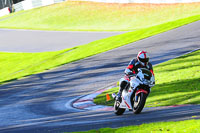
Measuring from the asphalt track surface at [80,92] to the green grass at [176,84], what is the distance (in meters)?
1.49

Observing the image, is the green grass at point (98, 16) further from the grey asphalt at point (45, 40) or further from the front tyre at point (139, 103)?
the front tyre at point (139, 103)

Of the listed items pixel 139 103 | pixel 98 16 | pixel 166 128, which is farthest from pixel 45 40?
pixel 166 128

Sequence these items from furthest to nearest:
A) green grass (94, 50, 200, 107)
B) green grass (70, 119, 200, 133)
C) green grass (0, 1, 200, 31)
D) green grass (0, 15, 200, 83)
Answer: green grass (0, 1, 200, 31) < green grass (0, 15, 200, 83) < green grass (94, 50, 200, 107) < green grass (70, 119, 200, 133)

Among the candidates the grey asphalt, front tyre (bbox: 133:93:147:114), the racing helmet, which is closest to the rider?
the racing helmet

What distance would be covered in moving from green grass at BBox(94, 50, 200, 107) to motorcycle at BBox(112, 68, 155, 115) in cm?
235

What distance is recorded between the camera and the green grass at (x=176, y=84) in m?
14.1

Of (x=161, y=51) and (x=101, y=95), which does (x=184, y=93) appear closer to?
(x=101, y=95)

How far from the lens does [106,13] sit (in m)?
54.7

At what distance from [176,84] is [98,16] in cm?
3860

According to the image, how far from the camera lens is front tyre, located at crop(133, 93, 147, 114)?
36.1ft

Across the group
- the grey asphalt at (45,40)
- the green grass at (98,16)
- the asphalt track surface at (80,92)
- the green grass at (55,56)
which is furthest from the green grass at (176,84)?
the green grass at (98,16)

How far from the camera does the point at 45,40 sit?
4544 centimetres

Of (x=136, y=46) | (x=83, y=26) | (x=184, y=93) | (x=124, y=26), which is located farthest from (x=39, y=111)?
(x=83, y=26)

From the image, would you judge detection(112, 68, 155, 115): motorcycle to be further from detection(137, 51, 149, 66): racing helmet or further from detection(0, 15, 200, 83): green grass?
detection(0, 15, 200, 83): green grass
